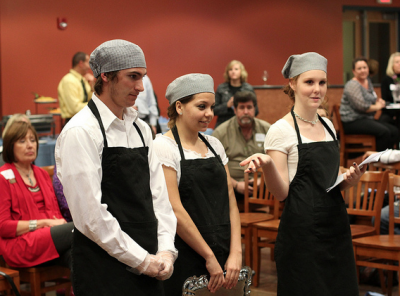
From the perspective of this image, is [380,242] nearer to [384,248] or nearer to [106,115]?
[384,248]

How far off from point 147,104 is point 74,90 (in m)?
0.90

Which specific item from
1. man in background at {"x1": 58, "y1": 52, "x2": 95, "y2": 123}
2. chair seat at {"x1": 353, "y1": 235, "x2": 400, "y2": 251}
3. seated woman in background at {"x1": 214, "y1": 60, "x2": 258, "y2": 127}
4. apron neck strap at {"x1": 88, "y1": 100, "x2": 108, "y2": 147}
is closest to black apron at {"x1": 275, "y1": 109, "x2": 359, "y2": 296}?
apron neck strap at {"x1": 88, "y1": 100, "x2": 108, "y2": 147}

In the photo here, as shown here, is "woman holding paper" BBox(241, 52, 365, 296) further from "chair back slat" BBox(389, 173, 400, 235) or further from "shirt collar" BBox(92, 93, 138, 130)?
"chair back slat" BBox(389, 173, 400, 235)

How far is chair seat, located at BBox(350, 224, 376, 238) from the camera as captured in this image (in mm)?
3507

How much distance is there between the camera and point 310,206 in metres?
2.13

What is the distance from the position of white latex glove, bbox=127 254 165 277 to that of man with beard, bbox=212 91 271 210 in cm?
279

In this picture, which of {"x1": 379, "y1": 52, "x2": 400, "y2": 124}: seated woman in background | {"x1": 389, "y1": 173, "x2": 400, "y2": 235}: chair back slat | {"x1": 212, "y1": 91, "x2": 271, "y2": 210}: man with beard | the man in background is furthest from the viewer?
{"x1": 379, "y1": 52, "x2": 400, "y2": 124}: seated woman in background

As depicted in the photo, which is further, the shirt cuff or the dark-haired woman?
the dark-haired woman

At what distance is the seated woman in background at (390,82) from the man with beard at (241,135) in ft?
9.05

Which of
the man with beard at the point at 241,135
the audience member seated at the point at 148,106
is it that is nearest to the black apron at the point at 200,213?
the man with beard at the point at 241,135

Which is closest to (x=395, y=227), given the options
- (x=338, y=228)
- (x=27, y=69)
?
(x=338, y=228)

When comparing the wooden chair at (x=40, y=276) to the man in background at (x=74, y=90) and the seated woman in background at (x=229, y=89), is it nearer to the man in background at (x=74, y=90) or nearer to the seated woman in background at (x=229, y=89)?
the man in background at (x=74, y=90)

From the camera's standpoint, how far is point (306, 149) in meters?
2.13

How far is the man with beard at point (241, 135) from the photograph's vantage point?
4.51 meters
